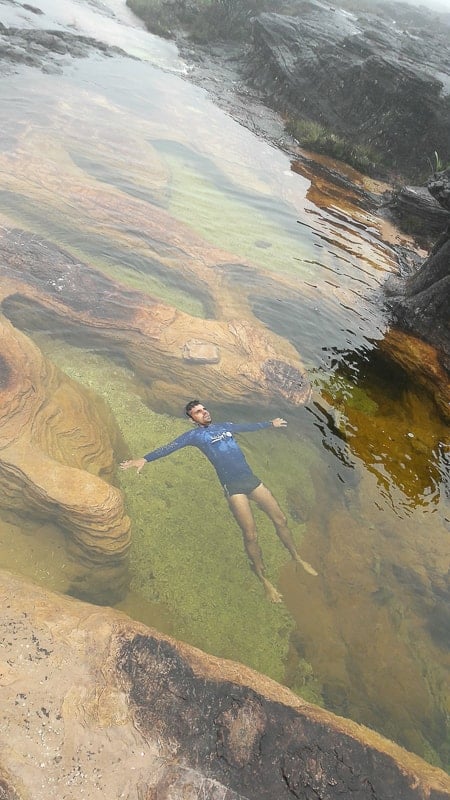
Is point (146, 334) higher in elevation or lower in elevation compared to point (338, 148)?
lower

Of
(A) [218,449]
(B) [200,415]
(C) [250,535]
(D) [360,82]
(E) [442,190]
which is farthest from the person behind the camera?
(D) [360,82]

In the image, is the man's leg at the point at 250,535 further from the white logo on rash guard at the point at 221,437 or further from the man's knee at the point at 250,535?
the white logo on rash guard at the point at 221,437

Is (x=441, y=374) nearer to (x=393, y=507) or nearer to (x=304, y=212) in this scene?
(x=393, y=507)

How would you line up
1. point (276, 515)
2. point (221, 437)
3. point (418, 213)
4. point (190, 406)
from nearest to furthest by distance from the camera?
point (276, 515) → point (221, 437) → point (190, 406) → point (418, 213)

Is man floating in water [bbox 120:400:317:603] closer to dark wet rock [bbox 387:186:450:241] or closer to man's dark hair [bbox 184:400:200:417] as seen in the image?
man's dark hair [bbox 184:400:200:417]

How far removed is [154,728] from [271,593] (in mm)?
1904

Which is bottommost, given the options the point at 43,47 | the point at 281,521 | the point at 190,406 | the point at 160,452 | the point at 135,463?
the point at 135,463

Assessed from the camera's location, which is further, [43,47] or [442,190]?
[43,47]

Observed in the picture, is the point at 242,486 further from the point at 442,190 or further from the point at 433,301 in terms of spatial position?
the point at 442,190

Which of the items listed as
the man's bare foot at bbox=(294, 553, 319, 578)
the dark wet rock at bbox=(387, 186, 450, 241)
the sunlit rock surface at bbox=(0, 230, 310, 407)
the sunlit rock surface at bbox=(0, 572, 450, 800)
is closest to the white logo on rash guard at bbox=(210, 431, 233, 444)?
the sunlit rock surface at bbox=(0, 230, 310, 407)

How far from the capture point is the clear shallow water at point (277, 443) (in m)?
4.47

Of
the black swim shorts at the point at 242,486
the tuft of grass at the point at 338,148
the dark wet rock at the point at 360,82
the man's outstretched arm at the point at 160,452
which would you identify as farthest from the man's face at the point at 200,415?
the dark wet rock at the point at 360,82

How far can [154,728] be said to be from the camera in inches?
124

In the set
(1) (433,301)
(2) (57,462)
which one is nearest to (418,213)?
(1) (433,301)
